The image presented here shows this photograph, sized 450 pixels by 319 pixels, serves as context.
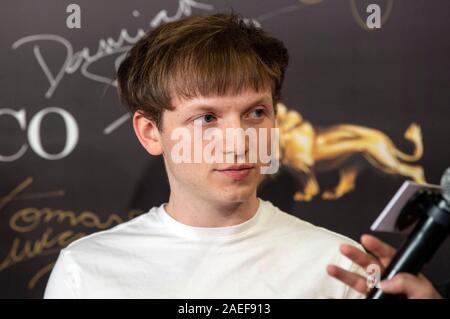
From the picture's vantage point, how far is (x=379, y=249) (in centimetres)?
78

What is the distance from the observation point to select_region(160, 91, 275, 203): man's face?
110 cm

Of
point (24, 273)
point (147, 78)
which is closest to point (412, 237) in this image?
point (147, 78)

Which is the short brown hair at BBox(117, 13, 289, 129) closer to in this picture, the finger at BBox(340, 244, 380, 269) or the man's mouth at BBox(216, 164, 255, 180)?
the man's mouth at BBox(216, 164, 255, 180)

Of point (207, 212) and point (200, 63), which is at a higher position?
point (200, 63)

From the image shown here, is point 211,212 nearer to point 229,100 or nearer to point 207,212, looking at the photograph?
point 207,212

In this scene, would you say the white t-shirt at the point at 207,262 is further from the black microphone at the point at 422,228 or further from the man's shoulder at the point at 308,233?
the black microphone at the point at 422,228

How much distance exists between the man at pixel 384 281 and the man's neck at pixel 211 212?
0.43 m

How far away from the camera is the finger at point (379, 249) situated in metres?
0.77

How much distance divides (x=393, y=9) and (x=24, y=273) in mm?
1240

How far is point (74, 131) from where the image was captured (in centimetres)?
158

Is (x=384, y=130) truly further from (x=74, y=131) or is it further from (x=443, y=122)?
(x=74, y=131)

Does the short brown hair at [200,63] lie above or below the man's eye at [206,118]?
above
